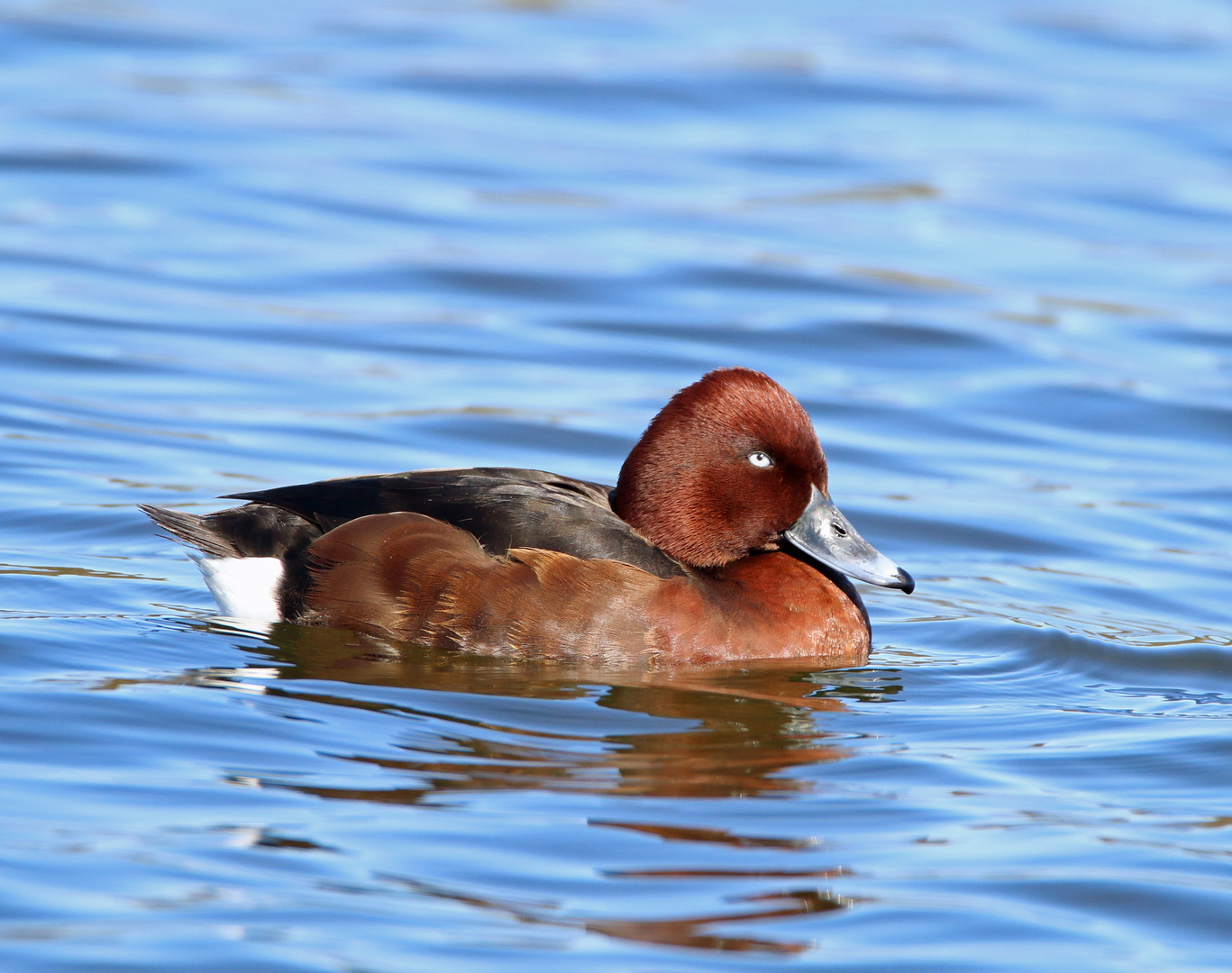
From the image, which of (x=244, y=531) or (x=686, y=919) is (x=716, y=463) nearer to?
(x=244, y=531)

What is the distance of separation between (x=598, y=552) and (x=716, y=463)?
564 mm

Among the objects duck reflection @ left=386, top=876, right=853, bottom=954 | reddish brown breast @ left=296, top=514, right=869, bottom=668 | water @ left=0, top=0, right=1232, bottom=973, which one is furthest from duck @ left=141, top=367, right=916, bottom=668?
duck reflection @ left=386, top=876, right=853, bottom=954

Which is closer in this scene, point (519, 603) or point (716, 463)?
point (519, 603)

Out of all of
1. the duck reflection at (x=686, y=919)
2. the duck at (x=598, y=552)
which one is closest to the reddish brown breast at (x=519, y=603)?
the duck at (x=598, y=552)

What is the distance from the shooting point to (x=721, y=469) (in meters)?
6.51

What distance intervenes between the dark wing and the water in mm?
440

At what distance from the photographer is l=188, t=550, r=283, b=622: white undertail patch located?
21.4ft

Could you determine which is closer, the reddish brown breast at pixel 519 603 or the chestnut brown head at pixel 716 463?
the reddish brown breast at pixel 519 603

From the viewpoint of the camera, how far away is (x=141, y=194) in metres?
13.2

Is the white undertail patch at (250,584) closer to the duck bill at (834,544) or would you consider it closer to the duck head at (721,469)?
the duck head at (721,469)

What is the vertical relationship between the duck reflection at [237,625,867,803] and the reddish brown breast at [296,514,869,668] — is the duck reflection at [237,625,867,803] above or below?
below

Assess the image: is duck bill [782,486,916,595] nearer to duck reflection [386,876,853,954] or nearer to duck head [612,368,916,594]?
duck head [612,368,916,594]

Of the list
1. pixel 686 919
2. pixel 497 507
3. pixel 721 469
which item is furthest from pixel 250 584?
pixel 686 919

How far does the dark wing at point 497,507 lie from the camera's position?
20.6ft
